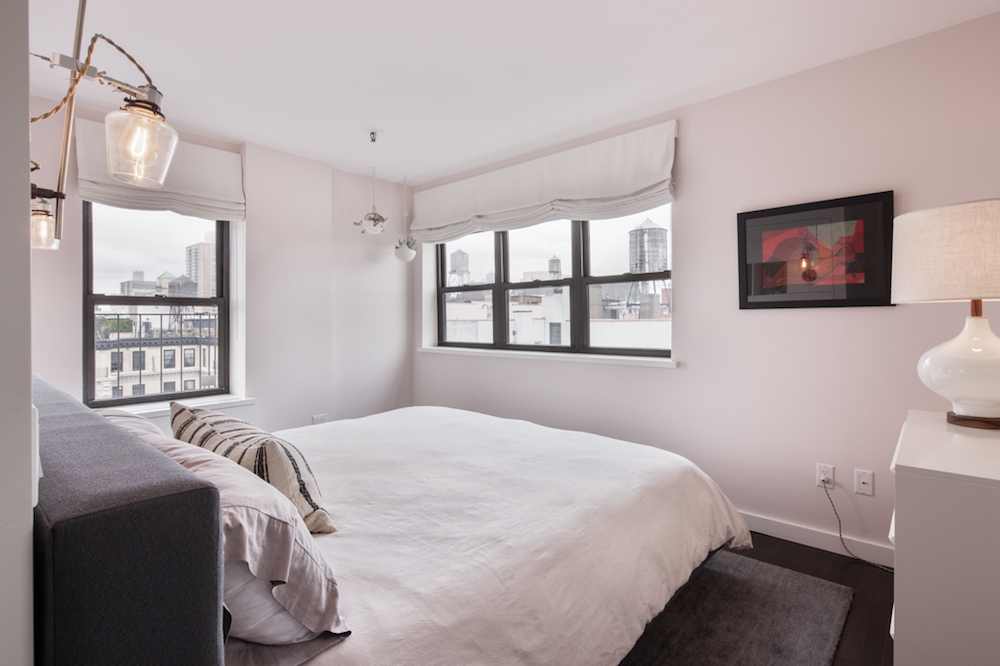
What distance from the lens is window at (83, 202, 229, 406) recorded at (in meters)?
3.02

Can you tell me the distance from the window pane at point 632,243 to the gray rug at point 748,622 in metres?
1.83

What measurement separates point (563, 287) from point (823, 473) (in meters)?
2.02

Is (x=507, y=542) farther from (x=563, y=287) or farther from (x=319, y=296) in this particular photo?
(x=319, y=296)

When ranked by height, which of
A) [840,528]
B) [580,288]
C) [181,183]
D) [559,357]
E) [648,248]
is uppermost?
[181,183]

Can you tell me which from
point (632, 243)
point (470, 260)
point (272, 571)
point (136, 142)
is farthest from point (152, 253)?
point (632, 243)

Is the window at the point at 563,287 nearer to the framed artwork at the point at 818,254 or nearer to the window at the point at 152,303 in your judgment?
the framed artwork at the point at 818,254

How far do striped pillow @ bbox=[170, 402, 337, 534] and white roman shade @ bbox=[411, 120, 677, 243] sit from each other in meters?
2.49

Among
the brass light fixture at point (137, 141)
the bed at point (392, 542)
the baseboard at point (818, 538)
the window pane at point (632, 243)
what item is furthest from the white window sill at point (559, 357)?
the brass light fixture at point (137, 141)

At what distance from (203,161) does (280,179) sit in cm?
51

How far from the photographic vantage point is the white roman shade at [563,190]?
2986mm

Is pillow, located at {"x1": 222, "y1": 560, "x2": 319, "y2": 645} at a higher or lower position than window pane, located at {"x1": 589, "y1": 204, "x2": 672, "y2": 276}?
lower

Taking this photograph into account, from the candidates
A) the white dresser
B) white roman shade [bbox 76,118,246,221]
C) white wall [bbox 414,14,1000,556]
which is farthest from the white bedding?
white roman shade [bbox 76,118,246,221]

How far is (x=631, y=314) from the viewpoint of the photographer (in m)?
3.34

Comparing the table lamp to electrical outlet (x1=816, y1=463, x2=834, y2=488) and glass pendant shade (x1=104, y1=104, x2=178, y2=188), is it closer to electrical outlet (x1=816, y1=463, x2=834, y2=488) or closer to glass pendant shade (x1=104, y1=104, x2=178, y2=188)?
electrical outlet (x1=816, y1=463, x2=834, y2=488)
